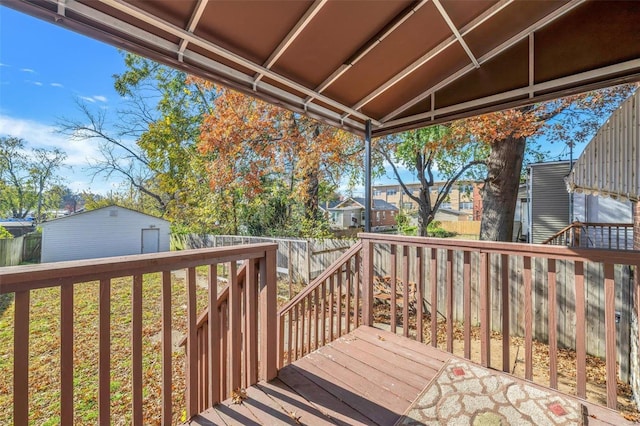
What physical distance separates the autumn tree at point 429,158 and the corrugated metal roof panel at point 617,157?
3.03 m

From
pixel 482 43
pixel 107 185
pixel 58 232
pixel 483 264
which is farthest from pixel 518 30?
pixel 107 185

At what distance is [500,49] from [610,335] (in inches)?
94.2

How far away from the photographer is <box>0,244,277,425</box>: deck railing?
115cm

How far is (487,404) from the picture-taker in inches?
75.2

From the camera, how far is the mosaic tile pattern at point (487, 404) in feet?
5.82

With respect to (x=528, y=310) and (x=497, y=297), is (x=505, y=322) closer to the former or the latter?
(x=528, y=310)

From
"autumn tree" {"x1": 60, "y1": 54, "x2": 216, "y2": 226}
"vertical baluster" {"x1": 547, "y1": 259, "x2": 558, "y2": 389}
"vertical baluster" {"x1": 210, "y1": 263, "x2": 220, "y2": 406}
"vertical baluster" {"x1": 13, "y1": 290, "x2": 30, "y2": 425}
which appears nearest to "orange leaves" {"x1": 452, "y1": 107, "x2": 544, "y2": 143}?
"vertical baluster" {"x1": 547, "y1": 259, "x2": 558, "y2": 389}

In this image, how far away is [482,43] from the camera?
2494mm

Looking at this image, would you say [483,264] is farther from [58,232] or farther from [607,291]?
[58,232]

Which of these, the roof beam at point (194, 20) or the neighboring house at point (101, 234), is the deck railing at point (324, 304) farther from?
the neighboring house at point (101, 234)

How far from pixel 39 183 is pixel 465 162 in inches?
1168

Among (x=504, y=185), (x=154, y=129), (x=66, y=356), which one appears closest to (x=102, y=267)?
(x=66, y=356)

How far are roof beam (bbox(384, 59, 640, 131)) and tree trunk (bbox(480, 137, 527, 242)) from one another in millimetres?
4157

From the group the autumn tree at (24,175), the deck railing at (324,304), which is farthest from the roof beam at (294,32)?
the autumn tree at (24,175)
